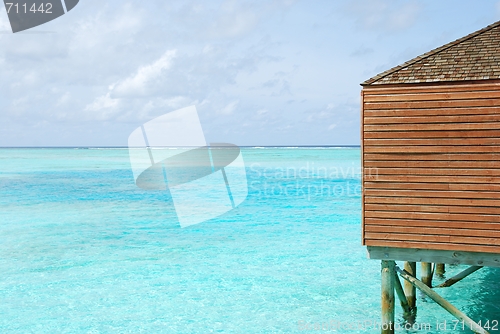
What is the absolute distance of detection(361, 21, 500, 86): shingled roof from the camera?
25.3 feet

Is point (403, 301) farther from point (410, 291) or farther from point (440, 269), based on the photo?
point (440, 269)

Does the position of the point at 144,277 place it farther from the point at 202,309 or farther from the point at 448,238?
the point at 448,238

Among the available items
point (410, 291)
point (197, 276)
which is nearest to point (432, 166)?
point (410, 291)

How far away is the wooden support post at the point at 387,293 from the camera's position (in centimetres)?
880

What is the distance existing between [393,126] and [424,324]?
5.28m

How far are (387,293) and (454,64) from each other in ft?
13.7

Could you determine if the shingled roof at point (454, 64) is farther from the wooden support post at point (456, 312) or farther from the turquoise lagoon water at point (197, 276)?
the turquoise lagoon water at point (197, 276)

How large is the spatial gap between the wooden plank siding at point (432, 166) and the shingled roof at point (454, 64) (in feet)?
0.45

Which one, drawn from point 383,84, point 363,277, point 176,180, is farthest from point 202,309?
point 176,180

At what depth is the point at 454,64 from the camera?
808 cm

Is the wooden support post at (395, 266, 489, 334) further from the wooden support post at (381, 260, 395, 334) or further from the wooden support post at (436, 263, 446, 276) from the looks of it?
the wooden support post at (436, 263, 446, 276)

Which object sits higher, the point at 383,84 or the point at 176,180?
the point at 383,84

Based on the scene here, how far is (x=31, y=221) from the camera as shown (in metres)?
25.4

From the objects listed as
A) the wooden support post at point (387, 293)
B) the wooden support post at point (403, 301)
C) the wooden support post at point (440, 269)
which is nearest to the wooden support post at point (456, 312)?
the wooden support post at point (387, 293)
